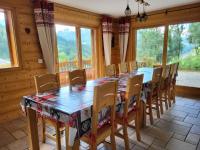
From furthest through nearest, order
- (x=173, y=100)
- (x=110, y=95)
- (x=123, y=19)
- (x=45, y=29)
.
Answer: (x=123, y=19), (x=173, y=100), (x=45, y=29), (x=110, y=95)

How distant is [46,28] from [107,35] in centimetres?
212

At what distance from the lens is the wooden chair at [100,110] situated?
4.66 feet

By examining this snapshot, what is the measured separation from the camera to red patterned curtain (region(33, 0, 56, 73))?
10.3 feet

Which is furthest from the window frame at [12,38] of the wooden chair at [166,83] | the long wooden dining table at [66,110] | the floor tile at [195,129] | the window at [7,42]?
the floor tile at [195,129]

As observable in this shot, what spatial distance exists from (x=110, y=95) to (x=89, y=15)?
3434 mm

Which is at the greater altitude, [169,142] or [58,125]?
[58,125]

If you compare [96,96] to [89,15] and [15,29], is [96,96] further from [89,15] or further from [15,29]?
[89,15]

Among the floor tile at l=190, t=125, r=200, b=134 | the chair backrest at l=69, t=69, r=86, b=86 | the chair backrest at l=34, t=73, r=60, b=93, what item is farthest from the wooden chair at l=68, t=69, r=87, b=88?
the floor tile at l=190, t=125, r=200, b=134

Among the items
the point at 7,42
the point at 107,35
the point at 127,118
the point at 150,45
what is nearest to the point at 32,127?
the point at 127,118

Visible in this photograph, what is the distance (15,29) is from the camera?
2.94 meters

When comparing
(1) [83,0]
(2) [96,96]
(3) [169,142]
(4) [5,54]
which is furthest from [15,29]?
(3) [169,142]

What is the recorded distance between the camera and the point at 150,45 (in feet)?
16.0

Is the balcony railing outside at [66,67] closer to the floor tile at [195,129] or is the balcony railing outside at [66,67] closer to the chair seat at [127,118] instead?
the chair seat at [127,118]

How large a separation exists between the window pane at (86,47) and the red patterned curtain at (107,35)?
1.49 feet
